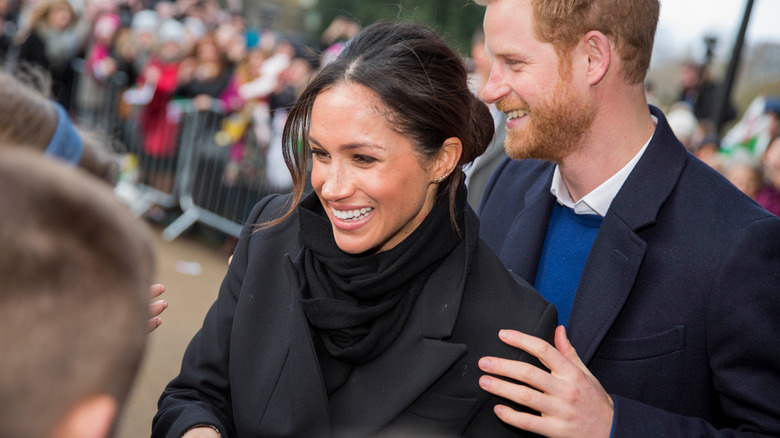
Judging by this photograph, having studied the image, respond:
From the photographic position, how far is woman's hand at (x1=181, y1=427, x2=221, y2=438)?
7.50 ft

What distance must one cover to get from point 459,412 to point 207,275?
19.3 feet

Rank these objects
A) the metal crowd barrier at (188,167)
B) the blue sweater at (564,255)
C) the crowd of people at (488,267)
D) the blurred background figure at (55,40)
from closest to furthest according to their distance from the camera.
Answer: the crowd of people at (488,267) < the blue sweater at (564,255) < the metal crowd barrier at (188,167) < the blurred background figure at (55,40)

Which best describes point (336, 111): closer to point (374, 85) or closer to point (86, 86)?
point (374, 85)

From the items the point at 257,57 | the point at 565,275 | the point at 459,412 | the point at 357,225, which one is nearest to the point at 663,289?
the point at 565,275

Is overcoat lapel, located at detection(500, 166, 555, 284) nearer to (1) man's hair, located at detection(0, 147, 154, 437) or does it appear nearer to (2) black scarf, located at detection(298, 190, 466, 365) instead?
(2) black scarf, located at detection(298, 190, 466, 365)

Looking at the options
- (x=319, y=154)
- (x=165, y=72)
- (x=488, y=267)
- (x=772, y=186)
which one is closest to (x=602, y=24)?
(x=488, y=267)

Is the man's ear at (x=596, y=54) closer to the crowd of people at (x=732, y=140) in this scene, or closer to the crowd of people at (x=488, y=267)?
the crowd of people at (x=488, y=267)

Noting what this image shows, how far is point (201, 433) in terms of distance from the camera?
230 cm

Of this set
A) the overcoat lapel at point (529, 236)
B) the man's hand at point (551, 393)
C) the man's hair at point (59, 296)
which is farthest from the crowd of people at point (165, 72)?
the man's hair at point (59, 296)

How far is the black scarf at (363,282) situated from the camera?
7.81ft

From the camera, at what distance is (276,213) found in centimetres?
272

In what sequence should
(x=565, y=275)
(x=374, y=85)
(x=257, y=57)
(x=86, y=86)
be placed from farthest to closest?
(x=86, y=86)
(x=257, y=57)
(x=565, y=275)
(x=374, y=85)

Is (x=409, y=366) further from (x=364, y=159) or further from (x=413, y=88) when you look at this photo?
(x=413, y=88)

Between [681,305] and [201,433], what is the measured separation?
5.15 ft
